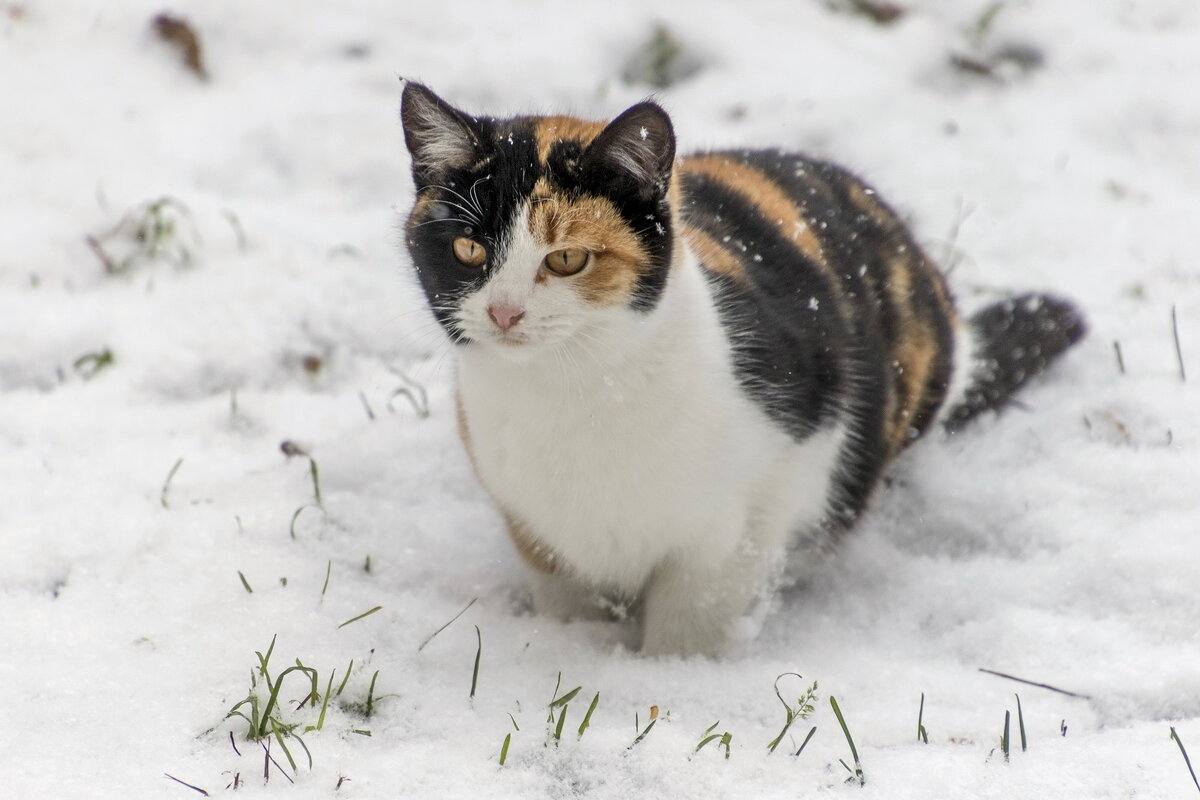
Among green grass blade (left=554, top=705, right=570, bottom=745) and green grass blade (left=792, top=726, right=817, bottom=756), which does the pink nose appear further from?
green grass blade (left=792, top=726, right=817, bottom=756)

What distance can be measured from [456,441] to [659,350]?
3.26 ft

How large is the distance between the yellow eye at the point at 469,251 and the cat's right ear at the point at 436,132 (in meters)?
0.15

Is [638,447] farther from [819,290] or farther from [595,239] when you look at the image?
[819,290]

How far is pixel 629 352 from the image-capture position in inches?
74.4

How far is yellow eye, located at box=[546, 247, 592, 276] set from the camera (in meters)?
1.77

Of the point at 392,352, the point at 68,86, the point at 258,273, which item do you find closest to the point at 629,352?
the point at 392,352

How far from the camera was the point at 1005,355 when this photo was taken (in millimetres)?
2801

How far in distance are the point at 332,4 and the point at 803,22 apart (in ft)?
5.92

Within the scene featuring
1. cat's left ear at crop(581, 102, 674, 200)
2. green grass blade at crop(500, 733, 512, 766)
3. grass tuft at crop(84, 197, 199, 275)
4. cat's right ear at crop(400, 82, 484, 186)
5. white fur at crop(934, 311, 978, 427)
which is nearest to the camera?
green grass blade at crop(500, 733, 512, 766)

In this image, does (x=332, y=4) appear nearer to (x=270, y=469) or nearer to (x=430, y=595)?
(x=270, y=469)

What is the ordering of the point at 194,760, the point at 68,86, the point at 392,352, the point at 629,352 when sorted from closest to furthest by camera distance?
1. the point at 194,760
2. the point at 629,352
3. the point at 392,352
4. the point at 68,86

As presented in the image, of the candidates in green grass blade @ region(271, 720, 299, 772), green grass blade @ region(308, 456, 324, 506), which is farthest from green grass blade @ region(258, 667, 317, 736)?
green grass blade @ region(308, 456, 324, 506)

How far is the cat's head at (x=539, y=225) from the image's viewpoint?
5.76 feet

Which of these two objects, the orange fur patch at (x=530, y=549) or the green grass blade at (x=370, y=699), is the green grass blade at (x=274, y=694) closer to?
the green grass blade at (x=370, y=699)
